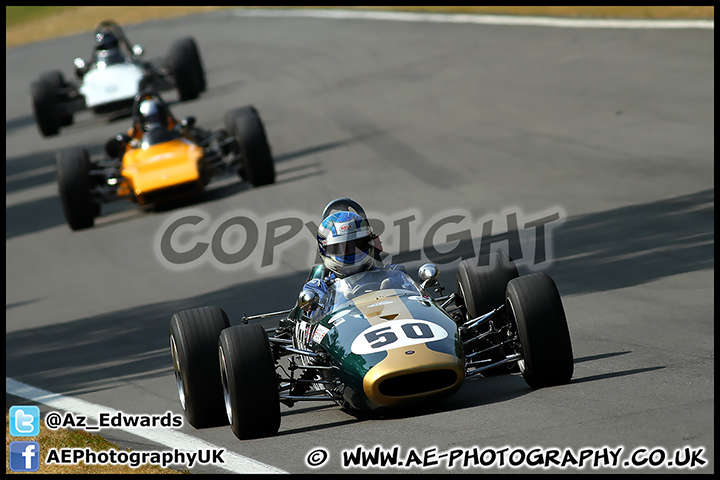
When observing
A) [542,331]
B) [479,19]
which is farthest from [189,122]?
[479,19]

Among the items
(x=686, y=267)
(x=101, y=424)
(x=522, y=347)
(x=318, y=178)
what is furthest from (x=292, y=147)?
(x=522, y=347)

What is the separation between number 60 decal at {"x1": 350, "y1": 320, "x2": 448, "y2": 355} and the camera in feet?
26.2

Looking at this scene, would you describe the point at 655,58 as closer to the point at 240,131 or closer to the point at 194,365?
the point at 240,131

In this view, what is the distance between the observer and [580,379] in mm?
8750

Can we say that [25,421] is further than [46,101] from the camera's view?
No

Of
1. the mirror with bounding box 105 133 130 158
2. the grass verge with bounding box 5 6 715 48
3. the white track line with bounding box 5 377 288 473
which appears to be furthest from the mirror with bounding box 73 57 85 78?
the white track line with bounding box 5 377 288 473

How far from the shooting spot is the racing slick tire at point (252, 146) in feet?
63.0

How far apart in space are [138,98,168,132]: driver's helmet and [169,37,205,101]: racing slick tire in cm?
873

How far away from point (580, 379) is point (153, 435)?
137 inches

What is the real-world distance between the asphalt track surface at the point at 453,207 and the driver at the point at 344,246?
3.75 ft

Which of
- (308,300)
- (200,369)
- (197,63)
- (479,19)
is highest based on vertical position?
(308,300)

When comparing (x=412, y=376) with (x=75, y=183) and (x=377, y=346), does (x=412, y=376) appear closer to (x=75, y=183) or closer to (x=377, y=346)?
(x=377, y=346)

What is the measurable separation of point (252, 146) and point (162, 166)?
1624 mm

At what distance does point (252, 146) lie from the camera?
19297 mm
